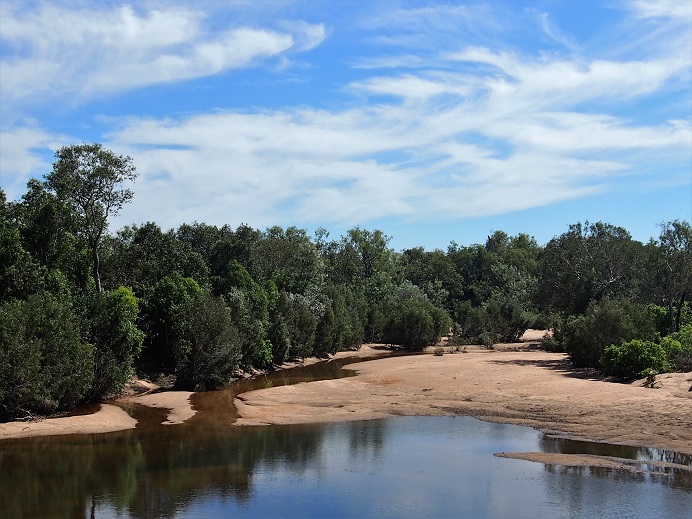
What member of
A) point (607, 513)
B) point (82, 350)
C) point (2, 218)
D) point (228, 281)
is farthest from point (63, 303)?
point (228, 281)

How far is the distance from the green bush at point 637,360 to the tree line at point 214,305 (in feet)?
0.33

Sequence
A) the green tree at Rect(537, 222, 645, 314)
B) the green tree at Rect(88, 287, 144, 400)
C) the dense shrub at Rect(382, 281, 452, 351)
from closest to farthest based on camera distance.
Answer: the green tree at Rect(88, 287, 144, 400) < the green tree at Rect(537, 222, 645, 314) < the dense shrub at Rect(382, 281, 452, 351)

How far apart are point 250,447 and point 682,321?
156 feet

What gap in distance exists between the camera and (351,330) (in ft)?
245

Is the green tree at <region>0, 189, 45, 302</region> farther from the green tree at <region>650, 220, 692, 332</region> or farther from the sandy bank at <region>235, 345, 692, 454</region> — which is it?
the green tree at <region>650, 220, 692, 332</region>

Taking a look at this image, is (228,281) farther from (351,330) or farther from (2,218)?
(2,218)

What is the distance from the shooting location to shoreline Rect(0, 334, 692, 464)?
27922 millimetres

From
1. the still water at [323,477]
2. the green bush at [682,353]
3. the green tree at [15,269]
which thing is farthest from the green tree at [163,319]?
the green bush at [682,353]

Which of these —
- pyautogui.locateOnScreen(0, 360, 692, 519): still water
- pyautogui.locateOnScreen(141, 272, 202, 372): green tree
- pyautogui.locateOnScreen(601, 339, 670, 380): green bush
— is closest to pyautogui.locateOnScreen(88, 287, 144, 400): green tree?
pyautogui.locateOnScreen(141, 272, 202, 372): green tree

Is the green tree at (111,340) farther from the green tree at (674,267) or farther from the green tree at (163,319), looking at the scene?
the green tree at (674,267)

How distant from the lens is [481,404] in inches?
1398

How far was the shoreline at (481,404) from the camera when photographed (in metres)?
27.9

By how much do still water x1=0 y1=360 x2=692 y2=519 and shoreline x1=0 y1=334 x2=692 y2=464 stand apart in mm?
1676

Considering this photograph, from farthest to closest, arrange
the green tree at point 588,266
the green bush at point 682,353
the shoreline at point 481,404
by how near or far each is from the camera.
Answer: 1. the green tree at point 588,266
2. the green bush at point 682,353
3. the shoreline at point 481,404
